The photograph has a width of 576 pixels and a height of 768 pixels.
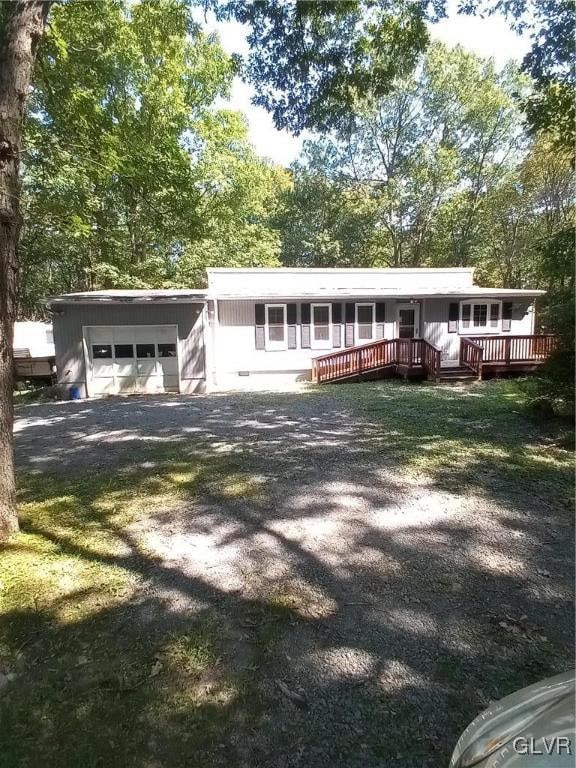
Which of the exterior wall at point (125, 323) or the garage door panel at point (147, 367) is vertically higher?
the exterior wall at point (125, 323)

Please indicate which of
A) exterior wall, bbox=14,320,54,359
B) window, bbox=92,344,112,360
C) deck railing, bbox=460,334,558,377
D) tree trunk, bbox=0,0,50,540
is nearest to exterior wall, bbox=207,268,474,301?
deck railing, bbox=460,334,558,377

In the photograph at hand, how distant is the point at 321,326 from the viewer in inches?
592

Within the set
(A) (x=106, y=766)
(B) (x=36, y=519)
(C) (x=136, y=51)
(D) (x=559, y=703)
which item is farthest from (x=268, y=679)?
(C) (x=136, y=51)

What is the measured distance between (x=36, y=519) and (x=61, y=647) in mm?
1992

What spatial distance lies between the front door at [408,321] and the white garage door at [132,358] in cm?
783

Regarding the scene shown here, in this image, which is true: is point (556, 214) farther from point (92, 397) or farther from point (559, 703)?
point (559, 703)

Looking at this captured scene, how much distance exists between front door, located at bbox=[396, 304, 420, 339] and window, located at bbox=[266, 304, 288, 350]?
13.4 feet

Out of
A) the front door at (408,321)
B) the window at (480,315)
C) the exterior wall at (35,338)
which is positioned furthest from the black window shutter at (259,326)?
the exterior wall at (35,338)

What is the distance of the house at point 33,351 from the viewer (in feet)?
56.2

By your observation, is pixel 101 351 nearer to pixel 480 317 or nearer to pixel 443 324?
pixel 443 324

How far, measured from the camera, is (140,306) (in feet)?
42.3

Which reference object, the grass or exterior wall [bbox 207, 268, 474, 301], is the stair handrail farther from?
the grass

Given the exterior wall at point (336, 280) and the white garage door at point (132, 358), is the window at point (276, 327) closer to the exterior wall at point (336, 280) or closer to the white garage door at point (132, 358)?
the exterior wall at point (336, 280)

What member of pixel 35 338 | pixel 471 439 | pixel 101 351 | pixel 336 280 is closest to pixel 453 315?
pixel 336 280
